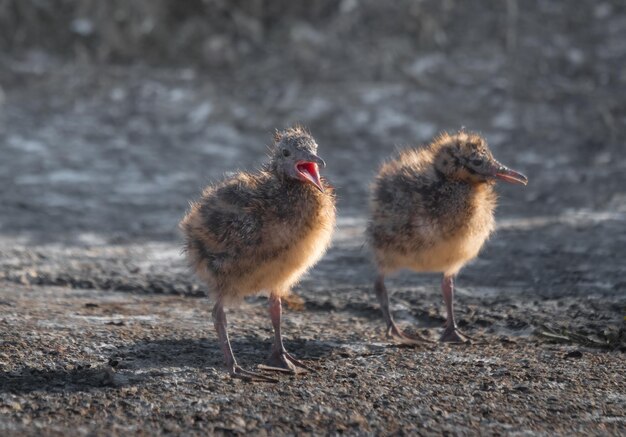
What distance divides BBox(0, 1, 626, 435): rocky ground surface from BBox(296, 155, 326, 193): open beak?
0.96 meters

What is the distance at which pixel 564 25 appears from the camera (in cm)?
1246

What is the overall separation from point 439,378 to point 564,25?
8.75 metres

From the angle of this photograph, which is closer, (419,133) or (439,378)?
(439,378)

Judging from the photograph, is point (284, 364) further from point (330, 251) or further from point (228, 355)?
point (330, 251)

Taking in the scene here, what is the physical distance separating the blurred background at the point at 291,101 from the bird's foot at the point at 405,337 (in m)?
1.87

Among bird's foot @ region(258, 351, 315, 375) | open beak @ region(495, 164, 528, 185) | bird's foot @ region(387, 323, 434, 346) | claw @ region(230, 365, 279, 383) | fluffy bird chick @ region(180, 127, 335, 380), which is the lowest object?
claw @ region(230, 365, 279, 383)

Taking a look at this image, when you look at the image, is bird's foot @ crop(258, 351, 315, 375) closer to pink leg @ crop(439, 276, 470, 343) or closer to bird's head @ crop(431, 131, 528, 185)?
pink leg @ crop(439, 276, 470, 343)

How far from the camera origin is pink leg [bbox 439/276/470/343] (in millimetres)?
5656

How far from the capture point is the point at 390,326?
19.0 ft

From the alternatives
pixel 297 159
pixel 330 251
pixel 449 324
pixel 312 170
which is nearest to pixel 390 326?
pixel 449 324

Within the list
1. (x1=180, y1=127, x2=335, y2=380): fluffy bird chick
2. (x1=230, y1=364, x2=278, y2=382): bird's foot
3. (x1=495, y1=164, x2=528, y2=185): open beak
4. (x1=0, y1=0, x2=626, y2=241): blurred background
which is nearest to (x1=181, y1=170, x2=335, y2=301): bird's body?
(x1=180, y1=127, x2=335, y2=380): fluffy bird chick

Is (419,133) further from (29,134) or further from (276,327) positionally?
(276,327)

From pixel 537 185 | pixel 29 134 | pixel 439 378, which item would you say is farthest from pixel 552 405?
pixel 29 134

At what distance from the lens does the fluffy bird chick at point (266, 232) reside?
507 cm
